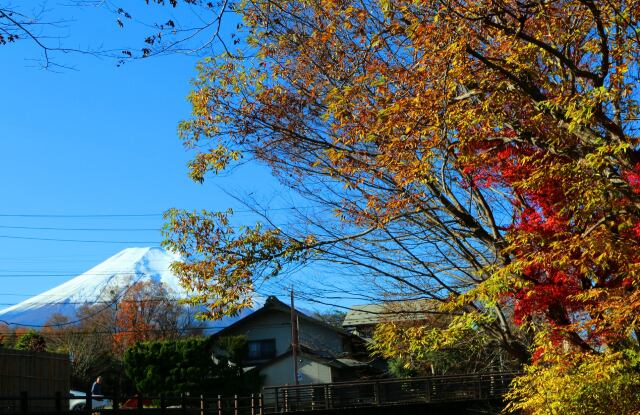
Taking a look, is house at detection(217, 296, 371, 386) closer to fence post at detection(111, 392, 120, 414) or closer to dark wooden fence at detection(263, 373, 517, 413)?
dark wooden fence at detection(263, 373, 517, 413)

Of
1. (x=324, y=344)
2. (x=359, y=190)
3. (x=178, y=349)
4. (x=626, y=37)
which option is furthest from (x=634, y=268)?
(x=324, y=344)

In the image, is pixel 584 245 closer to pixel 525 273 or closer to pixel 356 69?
pixel 525 273

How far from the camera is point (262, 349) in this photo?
40.3 m

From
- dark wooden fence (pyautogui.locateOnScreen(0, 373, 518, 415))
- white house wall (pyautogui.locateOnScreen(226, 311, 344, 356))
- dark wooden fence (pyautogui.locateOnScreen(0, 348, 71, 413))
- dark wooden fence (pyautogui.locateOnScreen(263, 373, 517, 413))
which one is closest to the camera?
dark wooden fence (pyautogui.locateOnScreen(0, 348, 71, 413))

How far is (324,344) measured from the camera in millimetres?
39781

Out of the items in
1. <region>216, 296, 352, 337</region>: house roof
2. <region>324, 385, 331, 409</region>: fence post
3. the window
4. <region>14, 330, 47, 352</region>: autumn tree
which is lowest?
<region>324, 385, 331, 409</region>: fence post

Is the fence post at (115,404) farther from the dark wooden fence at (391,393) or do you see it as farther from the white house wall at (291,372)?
the white house wall at (291,372)

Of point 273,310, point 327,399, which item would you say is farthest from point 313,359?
point 327,399

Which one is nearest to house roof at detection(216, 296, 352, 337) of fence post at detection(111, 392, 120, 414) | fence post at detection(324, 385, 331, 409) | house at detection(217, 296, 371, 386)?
house at detection(217, 296, 371, 386)

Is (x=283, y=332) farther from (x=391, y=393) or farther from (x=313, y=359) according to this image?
(x=391, y=393)

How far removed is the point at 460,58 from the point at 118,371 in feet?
141

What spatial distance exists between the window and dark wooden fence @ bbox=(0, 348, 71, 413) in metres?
21.4

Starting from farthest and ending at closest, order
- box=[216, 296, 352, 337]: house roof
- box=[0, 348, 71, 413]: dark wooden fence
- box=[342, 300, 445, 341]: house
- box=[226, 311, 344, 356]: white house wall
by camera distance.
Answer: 1. box=[226, 311, 344, 356]: white house wall
2. box=[216, 296, 352, 337]: house roof
3. box=[0, 348, 71, 413]: dark wooden fence
4. box=[342, 300, 445, 341]: house

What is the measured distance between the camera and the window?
40062mm
